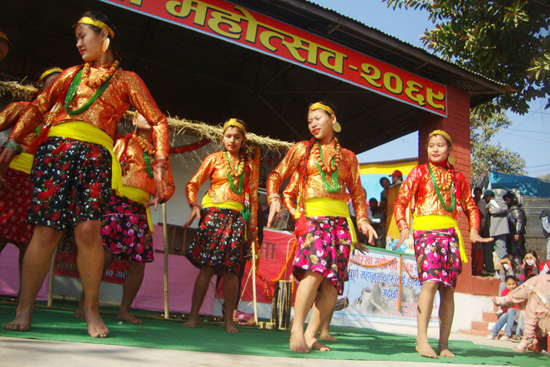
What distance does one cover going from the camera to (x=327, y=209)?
→ 10.6 ft

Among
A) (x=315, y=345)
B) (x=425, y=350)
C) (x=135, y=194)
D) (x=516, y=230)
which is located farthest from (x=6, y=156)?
(x=516, y=230)

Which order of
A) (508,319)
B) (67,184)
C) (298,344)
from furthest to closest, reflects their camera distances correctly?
Answer: (508,319), (298,344), (67,184)

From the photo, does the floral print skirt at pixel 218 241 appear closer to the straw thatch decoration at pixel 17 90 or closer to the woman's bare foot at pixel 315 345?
the woman's bare foot at pixel 315 345

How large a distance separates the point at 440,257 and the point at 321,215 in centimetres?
117

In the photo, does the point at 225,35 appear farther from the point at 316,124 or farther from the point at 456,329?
the point at 456,329

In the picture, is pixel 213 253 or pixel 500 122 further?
pixel 500 122

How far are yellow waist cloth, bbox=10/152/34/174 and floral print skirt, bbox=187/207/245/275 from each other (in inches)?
63.0

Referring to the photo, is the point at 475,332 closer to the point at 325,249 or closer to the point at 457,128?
the point at 457,128

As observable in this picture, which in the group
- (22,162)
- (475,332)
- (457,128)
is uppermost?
(457,128)

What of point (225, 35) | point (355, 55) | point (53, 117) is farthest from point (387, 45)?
point (53, 117)

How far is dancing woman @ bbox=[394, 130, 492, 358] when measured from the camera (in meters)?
3.55

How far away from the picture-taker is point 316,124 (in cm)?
343

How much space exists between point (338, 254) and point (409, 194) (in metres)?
1.17

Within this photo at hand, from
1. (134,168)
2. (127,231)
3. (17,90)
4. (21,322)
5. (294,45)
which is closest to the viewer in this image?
(21,322)
